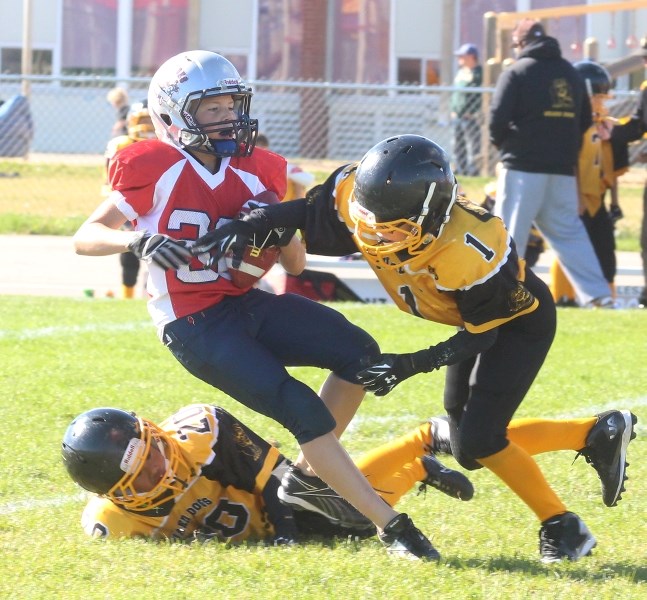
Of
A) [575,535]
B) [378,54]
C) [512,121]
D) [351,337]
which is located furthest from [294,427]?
[378,54]

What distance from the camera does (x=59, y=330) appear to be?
8172 millimetres

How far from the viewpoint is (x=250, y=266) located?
4.30 metres

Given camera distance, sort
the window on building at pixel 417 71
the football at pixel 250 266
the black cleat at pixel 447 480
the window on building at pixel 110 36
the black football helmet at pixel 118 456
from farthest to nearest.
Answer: the window on building at pixel 110 36
the window on building at pixel 417 71
the black cleat at pixel 447 480
the football at pixel 250 266
the black football helmet at pixel 118 456

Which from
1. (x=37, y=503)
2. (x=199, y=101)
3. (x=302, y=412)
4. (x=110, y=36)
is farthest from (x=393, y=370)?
(x=110, y=36)

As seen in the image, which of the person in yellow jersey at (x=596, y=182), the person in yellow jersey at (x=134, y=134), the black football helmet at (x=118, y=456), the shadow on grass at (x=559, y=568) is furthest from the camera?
the person in yellow jersey at (x=596, y=182)

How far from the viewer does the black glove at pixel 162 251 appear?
392cm

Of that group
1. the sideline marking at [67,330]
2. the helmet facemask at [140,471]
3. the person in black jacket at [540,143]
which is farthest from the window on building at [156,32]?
the helmet facemask at [140,471]

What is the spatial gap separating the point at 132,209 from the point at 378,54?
1871 cm

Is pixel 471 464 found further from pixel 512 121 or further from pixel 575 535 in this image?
pixel 512 121

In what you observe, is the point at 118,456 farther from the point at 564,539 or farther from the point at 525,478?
the point at 564,539

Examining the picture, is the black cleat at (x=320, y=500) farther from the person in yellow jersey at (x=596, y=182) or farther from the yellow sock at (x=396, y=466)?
the person in yellow jersey at (x=596, y=182)

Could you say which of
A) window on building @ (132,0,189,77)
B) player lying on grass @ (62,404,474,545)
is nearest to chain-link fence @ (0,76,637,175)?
window on building @ (132,0,189,77)

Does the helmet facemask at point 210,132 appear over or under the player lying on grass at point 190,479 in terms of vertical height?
over

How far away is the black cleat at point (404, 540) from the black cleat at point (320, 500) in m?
0.33
